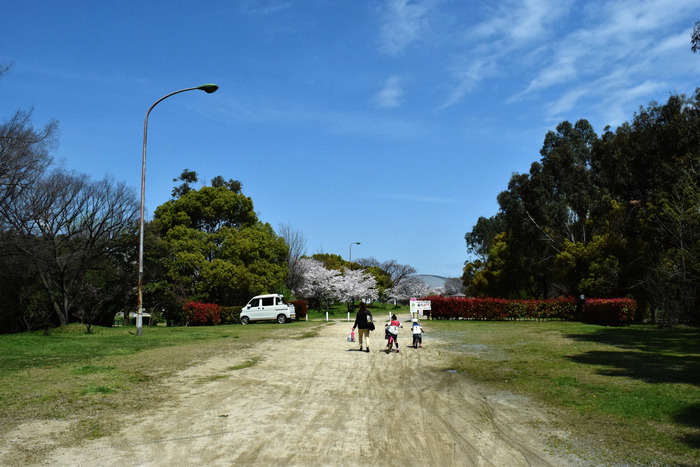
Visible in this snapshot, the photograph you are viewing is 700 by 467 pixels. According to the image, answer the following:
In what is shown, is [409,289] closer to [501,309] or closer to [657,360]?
[501,309]

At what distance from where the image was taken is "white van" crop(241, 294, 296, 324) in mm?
35156

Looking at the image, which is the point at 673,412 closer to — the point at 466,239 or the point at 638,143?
the point at 638,143

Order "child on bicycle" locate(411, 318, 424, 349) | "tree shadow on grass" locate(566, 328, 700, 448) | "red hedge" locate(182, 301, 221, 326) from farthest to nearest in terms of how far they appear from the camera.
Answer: "red hedge" locate(182, 301, 221, 326) → "child on bicycle" locate(411, 318, 424, 349) → "tree shadow on grass" locate(566, 328, 700, 448)

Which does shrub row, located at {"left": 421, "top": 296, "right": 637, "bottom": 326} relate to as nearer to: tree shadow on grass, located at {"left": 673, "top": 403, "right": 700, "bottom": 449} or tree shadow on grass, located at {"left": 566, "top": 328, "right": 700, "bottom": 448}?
tree shadow on grass, located at {"left": 566, "top": 328, "right": 700, "bottom": 448}

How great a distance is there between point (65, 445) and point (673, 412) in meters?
8.06

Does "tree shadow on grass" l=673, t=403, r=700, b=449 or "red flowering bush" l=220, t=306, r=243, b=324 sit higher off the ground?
"red flowering bush" l=220, t=306, r=243, b=324

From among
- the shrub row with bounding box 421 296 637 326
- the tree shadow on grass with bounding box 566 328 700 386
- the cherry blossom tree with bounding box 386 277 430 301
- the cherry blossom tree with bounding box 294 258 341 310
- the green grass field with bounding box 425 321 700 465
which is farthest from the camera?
the cherry blossom tree with bounding box 386 277 430 301

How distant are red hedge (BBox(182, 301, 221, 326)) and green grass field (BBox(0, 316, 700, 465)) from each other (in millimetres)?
13899

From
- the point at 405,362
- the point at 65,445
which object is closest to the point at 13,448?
the point at 65,445

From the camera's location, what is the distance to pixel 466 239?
98312 millimetres

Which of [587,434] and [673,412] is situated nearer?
[587,434]

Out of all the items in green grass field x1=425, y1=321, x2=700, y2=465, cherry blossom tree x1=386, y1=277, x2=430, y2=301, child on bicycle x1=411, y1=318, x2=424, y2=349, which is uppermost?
cherry blossom tree x1=386, y1=277, x2=430, y2=301

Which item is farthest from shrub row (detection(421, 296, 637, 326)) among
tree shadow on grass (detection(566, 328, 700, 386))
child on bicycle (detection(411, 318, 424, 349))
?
child on bicycle (detection(411, 318, 424, 349))

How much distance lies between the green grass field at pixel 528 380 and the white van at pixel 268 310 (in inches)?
627
